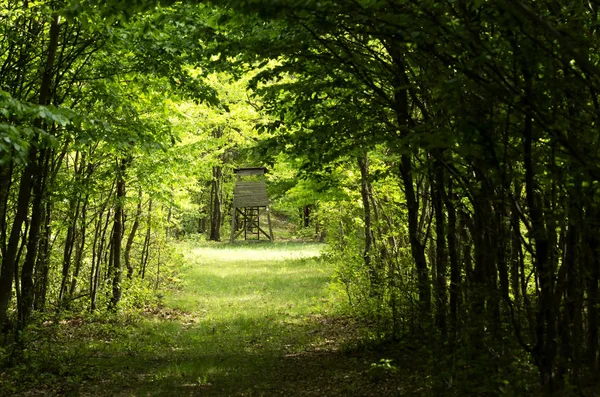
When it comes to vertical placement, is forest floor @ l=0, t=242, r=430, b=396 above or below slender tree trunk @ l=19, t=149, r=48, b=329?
below

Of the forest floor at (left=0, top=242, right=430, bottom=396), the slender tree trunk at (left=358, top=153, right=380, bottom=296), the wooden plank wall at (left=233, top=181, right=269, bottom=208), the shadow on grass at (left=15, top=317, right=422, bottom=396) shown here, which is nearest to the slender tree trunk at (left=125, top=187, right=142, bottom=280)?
the forest floor at (left=0, top=242, right=430, bottom=396)

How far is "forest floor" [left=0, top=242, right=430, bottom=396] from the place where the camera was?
7.74m

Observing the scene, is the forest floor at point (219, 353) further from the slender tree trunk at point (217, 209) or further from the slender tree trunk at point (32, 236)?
the slender tree trunk at point (217, 209)

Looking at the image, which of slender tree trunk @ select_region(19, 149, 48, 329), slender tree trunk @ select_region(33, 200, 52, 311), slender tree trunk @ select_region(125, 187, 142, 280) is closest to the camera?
slender tree trunk @ select_region(19, 149, 48, 329)

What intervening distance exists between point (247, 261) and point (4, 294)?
1824cm

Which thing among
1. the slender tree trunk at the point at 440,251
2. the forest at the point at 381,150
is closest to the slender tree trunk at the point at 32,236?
the forest at the point at 381,150

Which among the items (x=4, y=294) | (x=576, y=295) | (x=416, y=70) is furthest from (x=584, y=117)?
(x=4, y=294)

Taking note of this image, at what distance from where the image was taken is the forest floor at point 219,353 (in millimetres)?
7738

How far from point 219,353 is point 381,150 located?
4.90 metres

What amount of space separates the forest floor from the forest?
0.41m

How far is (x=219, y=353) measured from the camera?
10547 mm

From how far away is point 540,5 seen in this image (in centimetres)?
431

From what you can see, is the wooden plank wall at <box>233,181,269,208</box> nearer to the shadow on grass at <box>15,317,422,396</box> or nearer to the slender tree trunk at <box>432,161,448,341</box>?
the shadow on grass at <box>15,317,422,396</box>

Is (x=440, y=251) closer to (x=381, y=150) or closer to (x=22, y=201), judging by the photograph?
(x=381, y=150)
